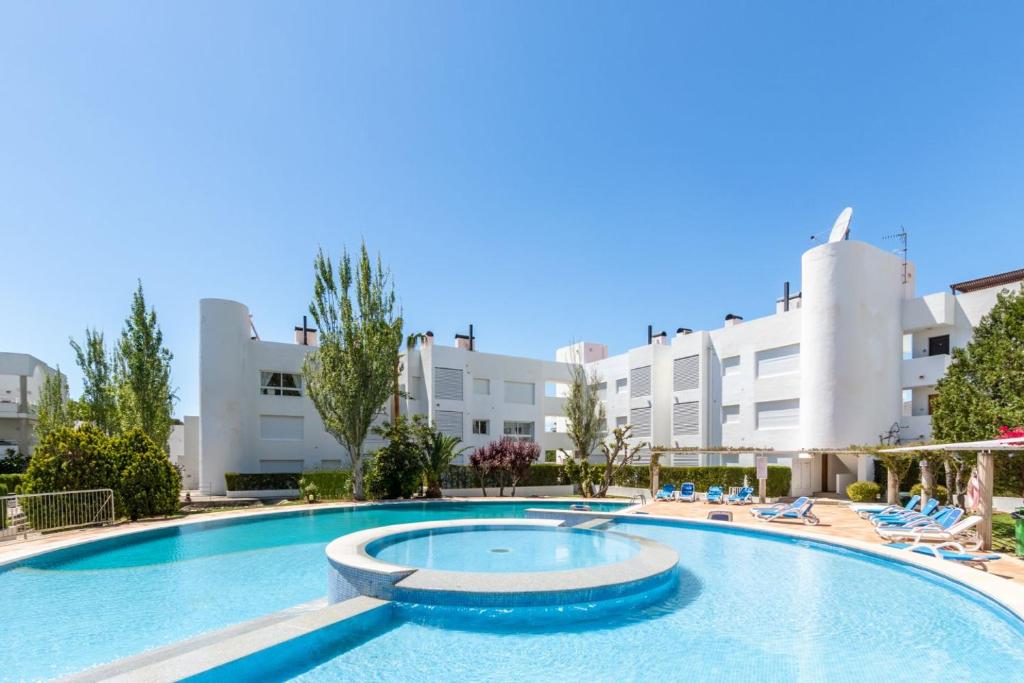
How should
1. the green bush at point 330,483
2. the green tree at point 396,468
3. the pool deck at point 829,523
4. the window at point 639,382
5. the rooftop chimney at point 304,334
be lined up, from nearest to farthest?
the pool deck at point 829,523, the green tree at point 396,468, the green bush at point 330,483, the rooftop chimney at point 304,334, the window at point 639,382

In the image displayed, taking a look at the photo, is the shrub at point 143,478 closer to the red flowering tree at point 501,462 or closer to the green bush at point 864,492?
the red flowering tree at point 501,462

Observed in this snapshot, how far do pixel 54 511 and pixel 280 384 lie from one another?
50.9 feet

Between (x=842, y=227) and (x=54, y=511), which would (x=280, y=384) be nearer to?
(x=54, y=511)

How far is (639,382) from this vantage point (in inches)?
1420

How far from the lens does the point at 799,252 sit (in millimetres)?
28781

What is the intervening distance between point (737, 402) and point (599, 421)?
7.64 metres

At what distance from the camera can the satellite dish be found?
26.3 metres

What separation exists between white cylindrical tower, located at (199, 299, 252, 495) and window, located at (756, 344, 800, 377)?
89.2 ft

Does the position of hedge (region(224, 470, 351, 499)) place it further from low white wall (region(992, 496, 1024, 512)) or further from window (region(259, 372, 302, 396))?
low white wall (region(992, 496, 1024, 512))

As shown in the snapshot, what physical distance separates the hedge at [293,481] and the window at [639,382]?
19.1 m

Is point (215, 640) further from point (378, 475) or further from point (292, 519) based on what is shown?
Answer: point (378, 475)

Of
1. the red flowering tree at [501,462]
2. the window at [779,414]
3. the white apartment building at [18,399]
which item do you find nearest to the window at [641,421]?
the window at [779,414]

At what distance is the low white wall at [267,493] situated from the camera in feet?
88.9

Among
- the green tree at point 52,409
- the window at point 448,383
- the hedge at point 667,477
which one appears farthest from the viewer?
the window at point 448,383
